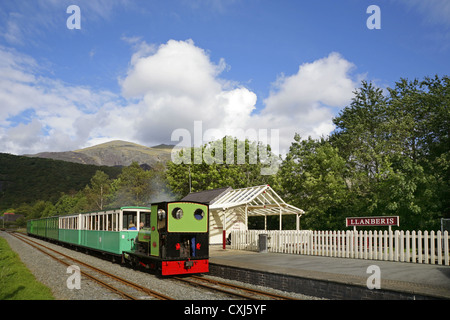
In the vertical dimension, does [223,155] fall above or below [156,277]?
above

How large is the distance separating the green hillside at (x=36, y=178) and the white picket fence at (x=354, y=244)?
4767 inches

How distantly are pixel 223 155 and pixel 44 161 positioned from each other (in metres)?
152

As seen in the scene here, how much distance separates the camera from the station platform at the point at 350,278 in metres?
8.49

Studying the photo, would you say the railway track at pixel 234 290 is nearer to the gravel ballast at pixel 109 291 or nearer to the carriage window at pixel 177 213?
the gravel ballast at pixel 109 291

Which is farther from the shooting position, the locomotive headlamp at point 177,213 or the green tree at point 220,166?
the green tree at point 220,166

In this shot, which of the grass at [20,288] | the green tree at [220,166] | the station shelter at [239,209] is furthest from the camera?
the green tree at [220,166]

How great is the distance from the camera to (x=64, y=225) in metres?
29.3

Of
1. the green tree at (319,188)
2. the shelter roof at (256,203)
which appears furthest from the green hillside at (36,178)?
the shelter roof at (256,203)

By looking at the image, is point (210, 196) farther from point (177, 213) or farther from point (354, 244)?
point (177, 213)

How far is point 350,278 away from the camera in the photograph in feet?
33.4

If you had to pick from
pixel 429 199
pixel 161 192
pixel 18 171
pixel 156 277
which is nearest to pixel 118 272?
pixel 156 277

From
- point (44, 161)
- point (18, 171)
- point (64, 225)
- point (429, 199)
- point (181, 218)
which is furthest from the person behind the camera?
point (44, 161)

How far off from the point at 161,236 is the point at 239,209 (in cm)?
1345

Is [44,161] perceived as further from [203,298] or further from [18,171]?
[203,298]
